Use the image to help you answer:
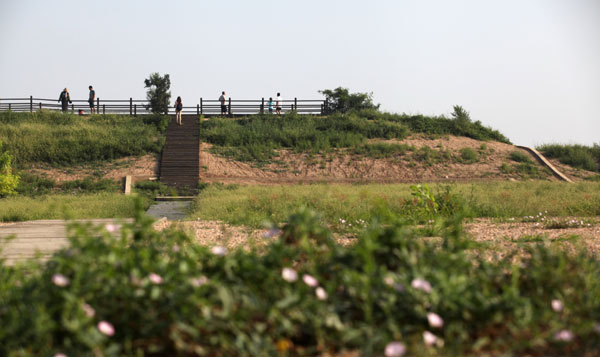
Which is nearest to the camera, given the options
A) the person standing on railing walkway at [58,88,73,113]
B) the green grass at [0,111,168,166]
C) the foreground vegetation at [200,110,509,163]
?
the green grass at [0,111,168,166]

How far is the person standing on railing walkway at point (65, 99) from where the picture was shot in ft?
107

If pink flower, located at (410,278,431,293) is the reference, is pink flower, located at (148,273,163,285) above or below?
below

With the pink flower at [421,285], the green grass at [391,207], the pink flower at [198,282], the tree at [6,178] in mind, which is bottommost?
the tree at [6,178]

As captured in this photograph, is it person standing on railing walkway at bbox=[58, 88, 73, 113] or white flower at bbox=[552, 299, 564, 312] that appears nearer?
white flower at bbox=[552, 299, 564, 312]

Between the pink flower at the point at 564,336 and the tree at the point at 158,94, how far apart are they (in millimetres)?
30777

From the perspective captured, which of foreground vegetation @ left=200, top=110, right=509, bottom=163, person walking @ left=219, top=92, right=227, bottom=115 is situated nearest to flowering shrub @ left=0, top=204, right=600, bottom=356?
foreground vegetation @ left=200, top=110, right=509, bottom=163

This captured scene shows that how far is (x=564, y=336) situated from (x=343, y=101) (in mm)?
32172

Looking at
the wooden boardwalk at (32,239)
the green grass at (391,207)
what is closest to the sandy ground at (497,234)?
the green grass at (391,207)

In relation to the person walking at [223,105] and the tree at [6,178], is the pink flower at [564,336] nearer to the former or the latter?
the tree at [6,178]

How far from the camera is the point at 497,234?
7.34 m

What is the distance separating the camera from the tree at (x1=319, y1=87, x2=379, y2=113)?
112 feet

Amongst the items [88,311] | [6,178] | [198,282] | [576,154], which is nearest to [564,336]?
[198,282]

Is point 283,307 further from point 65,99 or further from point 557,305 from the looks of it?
point 65,99

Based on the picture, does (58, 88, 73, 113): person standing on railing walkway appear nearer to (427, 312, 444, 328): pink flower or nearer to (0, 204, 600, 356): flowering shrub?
(0, 204, 600, 356): flowering shrub
